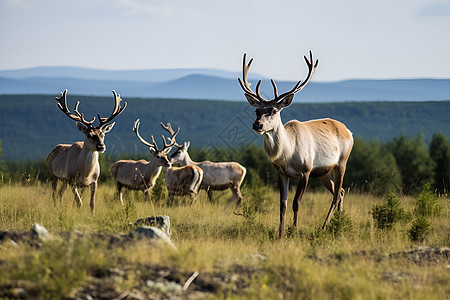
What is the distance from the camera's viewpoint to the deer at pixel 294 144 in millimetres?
8477

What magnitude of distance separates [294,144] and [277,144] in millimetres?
336

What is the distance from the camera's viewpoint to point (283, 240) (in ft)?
26.4

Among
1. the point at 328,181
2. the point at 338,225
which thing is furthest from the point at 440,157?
the point at 338,225

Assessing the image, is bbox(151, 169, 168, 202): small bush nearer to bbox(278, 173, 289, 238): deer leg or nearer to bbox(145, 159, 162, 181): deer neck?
bbox(145, 159, 162, 181): deer neck

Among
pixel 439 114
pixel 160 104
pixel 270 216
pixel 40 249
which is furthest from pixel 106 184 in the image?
pixel 160 104

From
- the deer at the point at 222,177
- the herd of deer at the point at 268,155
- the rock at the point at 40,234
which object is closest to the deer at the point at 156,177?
the herd of deer at the point at 268,155

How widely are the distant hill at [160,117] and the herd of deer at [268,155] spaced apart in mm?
60891

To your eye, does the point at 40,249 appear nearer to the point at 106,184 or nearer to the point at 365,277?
the point at 365,277

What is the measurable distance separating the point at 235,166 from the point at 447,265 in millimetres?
7726

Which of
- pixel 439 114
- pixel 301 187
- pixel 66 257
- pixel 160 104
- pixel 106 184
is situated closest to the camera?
pixel 66 257

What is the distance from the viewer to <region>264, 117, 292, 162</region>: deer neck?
848cm

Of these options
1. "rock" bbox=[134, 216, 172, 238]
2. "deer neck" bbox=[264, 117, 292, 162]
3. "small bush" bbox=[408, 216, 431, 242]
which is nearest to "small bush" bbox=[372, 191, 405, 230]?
"small bush" bbox=[408, 216, 431, 242]

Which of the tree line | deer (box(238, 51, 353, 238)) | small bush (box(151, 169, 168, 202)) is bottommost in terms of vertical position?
the tree line

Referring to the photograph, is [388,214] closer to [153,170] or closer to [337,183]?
[337,183]
